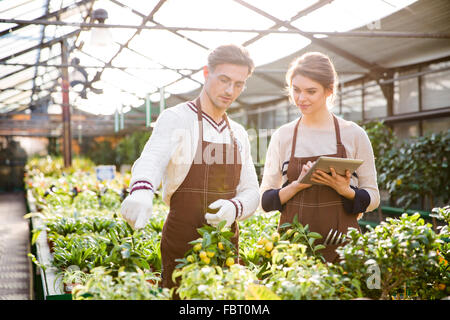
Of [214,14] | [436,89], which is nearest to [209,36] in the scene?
[214,14]

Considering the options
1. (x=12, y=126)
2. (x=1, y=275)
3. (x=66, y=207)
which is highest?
(x=12, y=126)

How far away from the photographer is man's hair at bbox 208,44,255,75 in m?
1.46

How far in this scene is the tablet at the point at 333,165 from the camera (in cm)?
142

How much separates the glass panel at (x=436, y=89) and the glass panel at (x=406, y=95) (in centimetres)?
19

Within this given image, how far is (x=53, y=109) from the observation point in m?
12.6

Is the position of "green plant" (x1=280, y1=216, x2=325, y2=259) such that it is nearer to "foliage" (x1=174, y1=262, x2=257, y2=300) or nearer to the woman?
the woman

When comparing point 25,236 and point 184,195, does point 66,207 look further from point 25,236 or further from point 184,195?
point 184,195

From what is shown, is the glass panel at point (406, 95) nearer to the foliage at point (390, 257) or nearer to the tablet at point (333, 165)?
the tablet at point (333, 165)

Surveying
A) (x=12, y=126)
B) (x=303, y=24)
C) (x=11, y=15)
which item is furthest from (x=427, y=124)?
(x=12, y=126)

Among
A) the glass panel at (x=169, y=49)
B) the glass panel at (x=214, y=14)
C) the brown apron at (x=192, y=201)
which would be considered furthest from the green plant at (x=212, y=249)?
the glass panel at (x=169, y=49)

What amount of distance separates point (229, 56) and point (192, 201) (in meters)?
0.50

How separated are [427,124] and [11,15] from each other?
6727 millimetres

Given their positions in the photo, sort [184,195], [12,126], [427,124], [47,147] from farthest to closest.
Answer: [47,147] → [12,126] → [427,124] → [184,195]

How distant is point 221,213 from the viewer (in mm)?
1358
